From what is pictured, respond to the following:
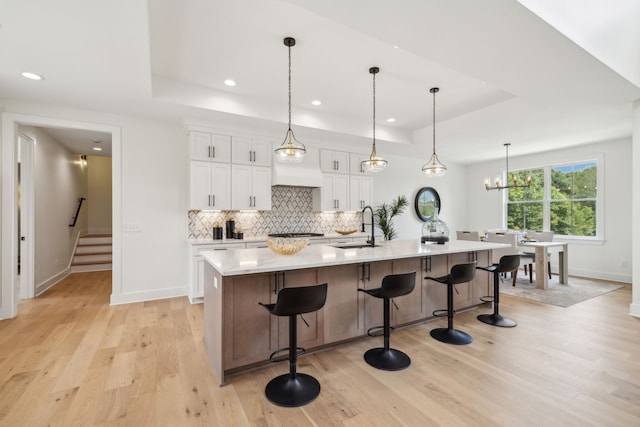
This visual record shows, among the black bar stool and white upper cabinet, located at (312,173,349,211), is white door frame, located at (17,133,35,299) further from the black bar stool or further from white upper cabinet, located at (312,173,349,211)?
the black bar stool

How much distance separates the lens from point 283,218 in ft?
18.0

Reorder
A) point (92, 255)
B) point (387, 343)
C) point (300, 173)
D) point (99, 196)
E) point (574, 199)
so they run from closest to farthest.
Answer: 1. point (387, 343)
2. point (300, 173)
3. point (574, 199)
4. point (92, 255)
5. point (99, 196)

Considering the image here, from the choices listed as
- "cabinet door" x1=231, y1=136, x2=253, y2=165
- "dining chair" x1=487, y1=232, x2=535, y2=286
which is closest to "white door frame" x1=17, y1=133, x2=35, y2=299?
"cabinet door" x1=231, y1=136, x2=253, y2=165

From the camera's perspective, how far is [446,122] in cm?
518

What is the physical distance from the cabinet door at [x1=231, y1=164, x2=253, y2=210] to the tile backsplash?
1.17 ft

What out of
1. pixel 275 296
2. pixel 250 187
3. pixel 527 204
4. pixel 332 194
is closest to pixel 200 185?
pixel 250 187

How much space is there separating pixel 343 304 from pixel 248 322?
0.93 m

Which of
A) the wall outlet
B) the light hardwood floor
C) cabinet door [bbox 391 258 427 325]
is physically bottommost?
the light hardwood floor

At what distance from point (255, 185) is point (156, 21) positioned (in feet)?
8.61

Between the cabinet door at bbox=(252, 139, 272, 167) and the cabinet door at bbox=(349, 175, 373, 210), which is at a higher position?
the cabinet door at bbox=(252, 139, 272, 167)

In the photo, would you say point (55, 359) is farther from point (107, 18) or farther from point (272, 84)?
point (272, 84)

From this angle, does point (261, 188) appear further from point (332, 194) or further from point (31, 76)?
point (31, 76)

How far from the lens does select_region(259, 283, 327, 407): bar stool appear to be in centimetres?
203

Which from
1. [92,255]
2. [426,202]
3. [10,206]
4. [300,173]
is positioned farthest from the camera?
[426,202]
